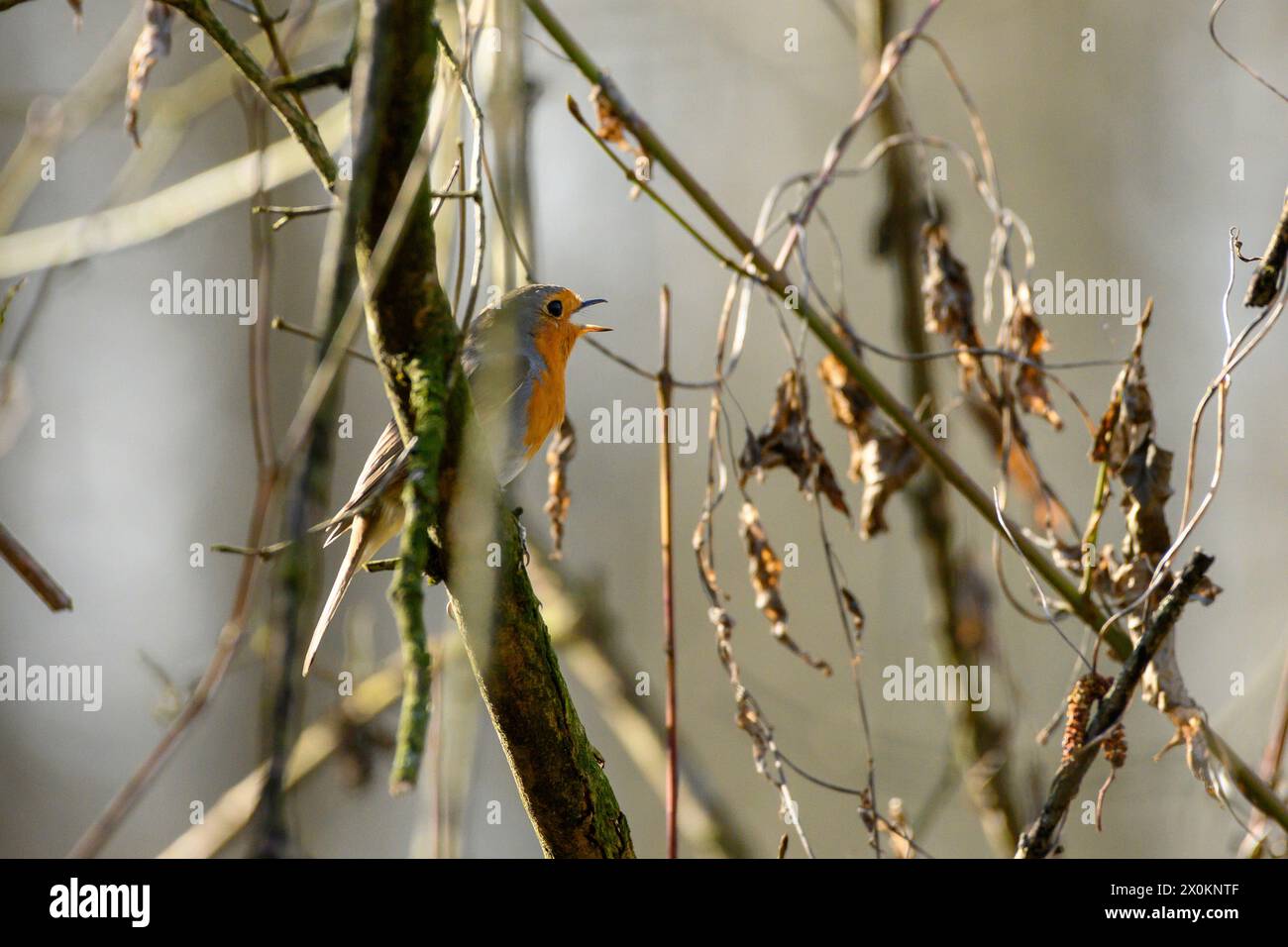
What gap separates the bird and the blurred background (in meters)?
0.69

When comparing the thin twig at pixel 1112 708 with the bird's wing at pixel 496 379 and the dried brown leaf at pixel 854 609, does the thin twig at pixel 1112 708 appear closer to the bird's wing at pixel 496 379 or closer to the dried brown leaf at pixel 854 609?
the dried brown leaf at pixel 854 609

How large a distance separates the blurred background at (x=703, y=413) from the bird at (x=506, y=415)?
693mm

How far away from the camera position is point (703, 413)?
20.5 ft

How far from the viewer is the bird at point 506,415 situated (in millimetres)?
2806

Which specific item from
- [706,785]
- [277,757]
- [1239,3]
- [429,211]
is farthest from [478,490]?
[1239,3]

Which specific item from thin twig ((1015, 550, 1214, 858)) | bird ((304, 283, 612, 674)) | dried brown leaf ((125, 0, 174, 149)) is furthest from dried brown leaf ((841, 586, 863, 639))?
dried brown leaf ((125, 0, 174, 149))

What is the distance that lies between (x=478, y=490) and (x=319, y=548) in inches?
23.0

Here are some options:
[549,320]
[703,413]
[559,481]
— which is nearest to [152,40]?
[559,481]

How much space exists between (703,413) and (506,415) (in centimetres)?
316

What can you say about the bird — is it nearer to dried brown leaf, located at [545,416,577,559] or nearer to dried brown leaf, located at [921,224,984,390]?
dried brown leaf, located at [545,416,577,559]

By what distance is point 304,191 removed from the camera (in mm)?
8031

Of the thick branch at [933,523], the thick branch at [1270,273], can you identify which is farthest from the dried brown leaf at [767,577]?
the thick branch at [933,523]

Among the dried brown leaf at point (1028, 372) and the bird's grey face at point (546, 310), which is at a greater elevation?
the bird's grey face at point (546, 310)
